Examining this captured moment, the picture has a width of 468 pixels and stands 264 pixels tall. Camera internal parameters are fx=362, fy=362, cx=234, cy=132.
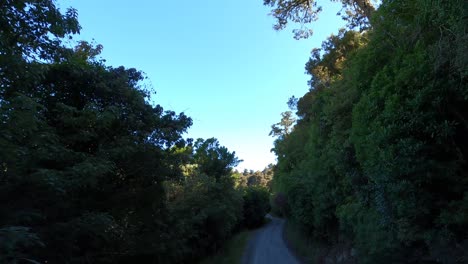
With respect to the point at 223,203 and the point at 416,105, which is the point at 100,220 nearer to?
the point at 416,105

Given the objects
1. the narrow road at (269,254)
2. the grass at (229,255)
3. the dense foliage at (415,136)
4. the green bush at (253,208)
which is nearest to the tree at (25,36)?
the dense foliage at (415,136)

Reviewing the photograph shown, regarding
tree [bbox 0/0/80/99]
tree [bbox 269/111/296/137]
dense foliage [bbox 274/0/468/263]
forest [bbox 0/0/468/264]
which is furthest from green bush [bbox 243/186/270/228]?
tree [bbox 0/0/80/99]

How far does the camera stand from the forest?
16.7 feet

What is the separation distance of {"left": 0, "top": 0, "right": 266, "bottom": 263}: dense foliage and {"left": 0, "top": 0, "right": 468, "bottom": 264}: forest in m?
0.03

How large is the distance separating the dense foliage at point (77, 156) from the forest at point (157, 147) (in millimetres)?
32

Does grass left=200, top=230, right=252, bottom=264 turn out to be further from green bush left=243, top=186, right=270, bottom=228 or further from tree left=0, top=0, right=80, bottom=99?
tree left=0, top=0, right=80, bottom=99

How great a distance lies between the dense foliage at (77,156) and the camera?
4949 millimetres

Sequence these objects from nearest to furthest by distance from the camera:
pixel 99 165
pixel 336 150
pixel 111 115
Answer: pixel 99 165
pixel 111 115
pixel 336 150

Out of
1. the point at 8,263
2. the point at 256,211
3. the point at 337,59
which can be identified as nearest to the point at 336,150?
the point at 8,263

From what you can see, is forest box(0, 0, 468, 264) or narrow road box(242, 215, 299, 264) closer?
forest box(0, 0, 468, 264)

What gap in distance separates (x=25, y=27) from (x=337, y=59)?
22.1 m

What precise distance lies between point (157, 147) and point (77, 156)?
4373mm

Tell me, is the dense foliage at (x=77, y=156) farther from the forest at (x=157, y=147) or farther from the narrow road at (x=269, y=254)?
the narrow road at (x=269, y=254)

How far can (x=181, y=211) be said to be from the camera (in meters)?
16.5
